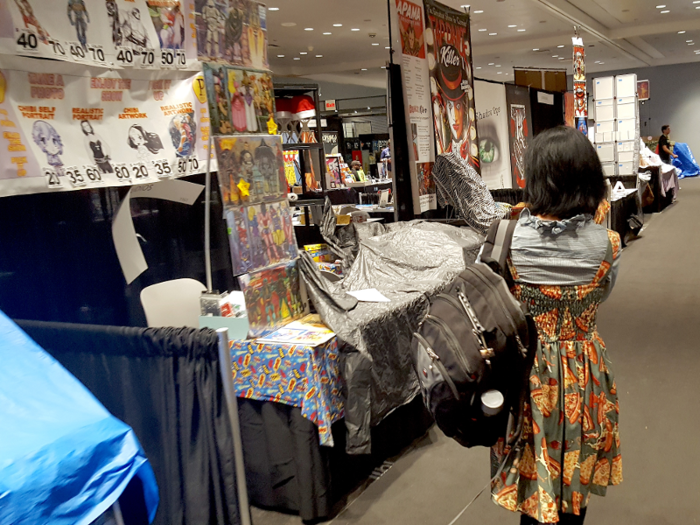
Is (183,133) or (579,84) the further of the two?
(579,84)

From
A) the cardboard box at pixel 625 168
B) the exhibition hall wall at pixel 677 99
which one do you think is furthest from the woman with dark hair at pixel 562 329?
the exhibition hall wall at pixel 677 99

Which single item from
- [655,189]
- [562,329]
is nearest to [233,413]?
[562,329]

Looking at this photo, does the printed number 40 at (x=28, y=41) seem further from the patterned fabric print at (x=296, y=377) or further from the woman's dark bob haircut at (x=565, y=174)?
the woman's dark bob haircut at (x=565, y=174)

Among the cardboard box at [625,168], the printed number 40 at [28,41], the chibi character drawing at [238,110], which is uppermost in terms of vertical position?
the printed number 40 at [28,41]

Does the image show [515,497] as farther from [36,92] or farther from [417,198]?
[417,198]

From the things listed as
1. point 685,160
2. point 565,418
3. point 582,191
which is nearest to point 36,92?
point 582,191

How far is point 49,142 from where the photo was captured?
1.95 meters

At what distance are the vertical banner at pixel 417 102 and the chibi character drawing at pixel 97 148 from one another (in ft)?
9.56

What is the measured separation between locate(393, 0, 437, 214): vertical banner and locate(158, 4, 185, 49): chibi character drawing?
8.26ft

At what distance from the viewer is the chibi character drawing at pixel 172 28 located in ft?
7.52

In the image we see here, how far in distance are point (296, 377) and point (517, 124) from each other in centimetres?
667

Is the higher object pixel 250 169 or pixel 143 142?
pixel 143 142

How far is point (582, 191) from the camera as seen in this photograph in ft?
5.48

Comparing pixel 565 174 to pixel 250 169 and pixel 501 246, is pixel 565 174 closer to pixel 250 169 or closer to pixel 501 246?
pixel 501 246
